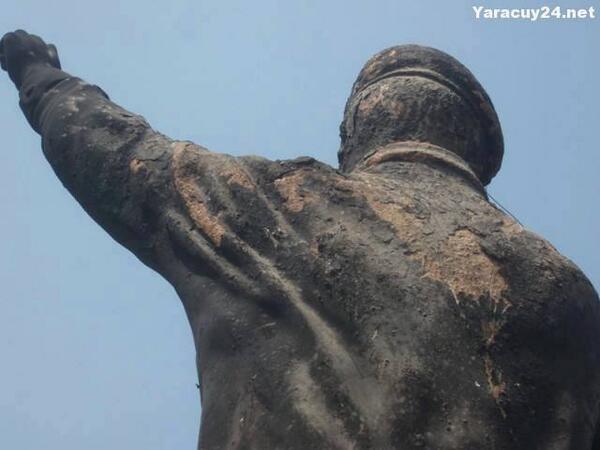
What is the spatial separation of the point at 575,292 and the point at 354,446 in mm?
929

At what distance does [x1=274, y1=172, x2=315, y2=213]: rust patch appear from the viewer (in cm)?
371

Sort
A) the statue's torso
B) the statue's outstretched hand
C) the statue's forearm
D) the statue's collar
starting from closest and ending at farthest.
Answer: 1. the statue's torso
2. the statue's forearm
3. the statue's collar
4. the statue's outstretched hand

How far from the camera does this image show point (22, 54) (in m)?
4.62

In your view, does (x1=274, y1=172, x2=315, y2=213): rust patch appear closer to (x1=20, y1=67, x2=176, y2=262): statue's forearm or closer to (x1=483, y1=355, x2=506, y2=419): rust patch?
(x1=20, y1=67, x2=176, y2=262): statue's forearm

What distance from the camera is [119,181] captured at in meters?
3.92

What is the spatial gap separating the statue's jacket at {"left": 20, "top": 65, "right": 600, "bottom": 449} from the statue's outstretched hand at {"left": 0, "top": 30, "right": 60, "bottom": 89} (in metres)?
0.64

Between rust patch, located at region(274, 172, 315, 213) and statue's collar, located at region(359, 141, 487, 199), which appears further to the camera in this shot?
statue's collar, located at region(359, 141, 487, 199)

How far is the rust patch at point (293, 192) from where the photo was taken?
371 centimetres

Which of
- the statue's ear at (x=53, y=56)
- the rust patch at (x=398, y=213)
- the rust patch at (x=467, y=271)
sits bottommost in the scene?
the rust patch at (x=467, y=271)

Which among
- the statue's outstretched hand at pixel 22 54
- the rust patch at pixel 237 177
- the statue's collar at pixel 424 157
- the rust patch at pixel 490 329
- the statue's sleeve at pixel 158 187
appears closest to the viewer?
the rust patch at pixel 490 329

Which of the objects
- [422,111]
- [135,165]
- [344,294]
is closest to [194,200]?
[135,165]

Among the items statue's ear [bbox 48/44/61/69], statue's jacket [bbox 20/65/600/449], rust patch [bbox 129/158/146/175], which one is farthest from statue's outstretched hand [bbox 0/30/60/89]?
rust patch [bbox 129/158/146/175]

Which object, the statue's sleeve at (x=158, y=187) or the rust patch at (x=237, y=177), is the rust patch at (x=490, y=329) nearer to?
the statue's sleeve at (x=158, y=187)

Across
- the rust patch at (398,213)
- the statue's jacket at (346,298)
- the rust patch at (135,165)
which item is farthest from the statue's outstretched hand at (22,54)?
the rust patch at (398,213)
